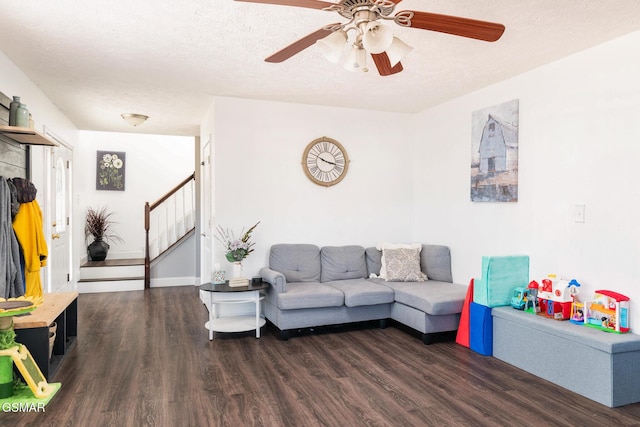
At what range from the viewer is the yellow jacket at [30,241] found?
339cm

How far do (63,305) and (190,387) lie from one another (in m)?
1.22

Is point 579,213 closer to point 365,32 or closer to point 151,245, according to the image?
point 365,32

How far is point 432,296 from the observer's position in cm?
409

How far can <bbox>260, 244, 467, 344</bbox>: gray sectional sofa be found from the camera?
4098 millimetres

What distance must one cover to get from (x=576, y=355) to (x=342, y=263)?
2.52m

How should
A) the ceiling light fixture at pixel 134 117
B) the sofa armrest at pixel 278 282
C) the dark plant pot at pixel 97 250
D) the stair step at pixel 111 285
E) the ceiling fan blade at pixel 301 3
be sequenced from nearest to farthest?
the ceiling fan blade at pixel 301 3 < the sofa armrest at pixel 278 282 < the ceiling light fixture at pixel 134 117 < the stair step at pixel 111 285 < the dark plant pot at pixel 97 250

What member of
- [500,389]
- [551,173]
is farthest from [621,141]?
[500,389]

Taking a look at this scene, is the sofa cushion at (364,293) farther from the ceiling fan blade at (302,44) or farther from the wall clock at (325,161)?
the ceiling fan blade at (302,44)

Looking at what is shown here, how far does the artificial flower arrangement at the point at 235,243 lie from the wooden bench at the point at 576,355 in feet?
8.13

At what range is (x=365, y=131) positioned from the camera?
5398 mm

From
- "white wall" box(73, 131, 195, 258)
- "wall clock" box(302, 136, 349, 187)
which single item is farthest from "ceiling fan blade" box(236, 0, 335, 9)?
"white wall" box(73, 131, 195, 258)

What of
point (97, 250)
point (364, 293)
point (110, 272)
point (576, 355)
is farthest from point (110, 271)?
point (576, 355)

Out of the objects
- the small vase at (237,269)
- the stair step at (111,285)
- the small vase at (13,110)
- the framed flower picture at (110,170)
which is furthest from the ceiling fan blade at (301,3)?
the framed flower picture at (110,170)

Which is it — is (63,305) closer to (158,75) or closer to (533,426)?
(158,75)
